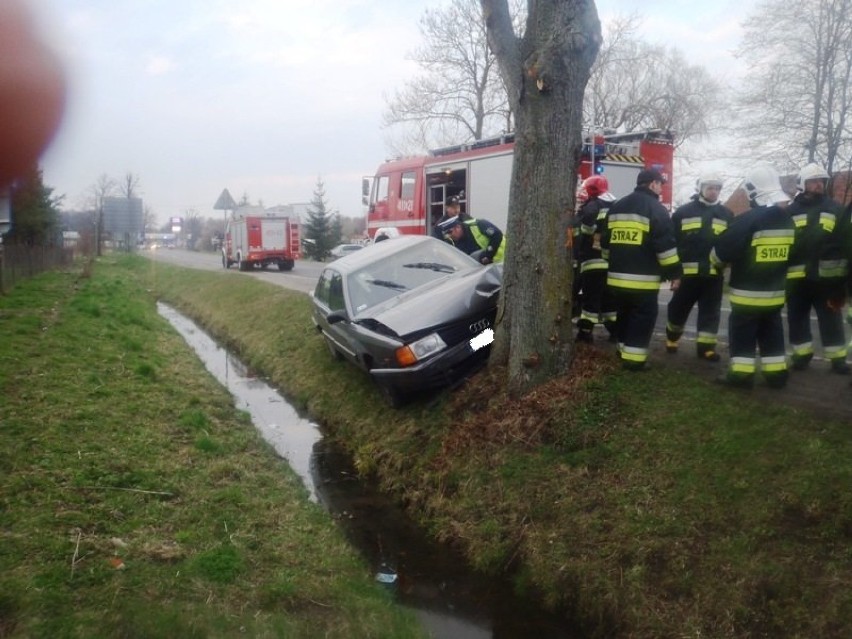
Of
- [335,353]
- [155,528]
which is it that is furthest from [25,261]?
[155,528]

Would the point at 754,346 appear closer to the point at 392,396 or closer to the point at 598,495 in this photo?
the point at 598,495

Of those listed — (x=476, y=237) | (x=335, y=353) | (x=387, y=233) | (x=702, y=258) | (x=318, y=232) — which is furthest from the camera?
(x=318, y=232)

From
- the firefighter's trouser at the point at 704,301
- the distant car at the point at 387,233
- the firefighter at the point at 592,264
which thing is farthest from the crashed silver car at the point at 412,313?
the distant car at the point at 387,233

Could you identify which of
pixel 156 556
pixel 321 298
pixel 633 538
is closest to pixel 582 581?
pixel 633 538

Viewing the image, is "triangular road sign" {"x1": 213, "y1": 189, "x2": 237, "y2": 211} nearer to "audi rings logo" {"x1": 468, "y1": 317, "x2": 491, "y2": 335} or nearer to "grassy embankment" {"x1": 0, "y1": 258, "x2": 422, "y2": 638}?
"grassy embankment" {"x1": 0, "y1": 258, "x2": 422, "y2": 638}

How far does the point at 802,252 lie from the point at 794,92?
63.0 feet

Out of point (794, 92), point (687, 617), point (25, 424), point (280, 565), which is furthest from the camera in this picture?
point (794, 92)

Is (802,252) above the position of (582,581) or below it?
above

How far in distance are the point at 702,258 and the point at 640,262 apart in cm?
83

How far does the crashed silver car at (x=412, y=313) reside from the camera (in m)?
6.96

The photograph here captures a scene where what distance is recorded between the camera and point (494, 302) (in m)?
7.37

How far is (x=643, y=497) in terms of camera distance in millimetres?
4793

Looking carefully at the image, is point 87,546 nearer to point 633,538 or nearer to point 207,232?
point 633,538

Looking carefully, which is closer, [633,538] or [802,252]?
[633,538]
